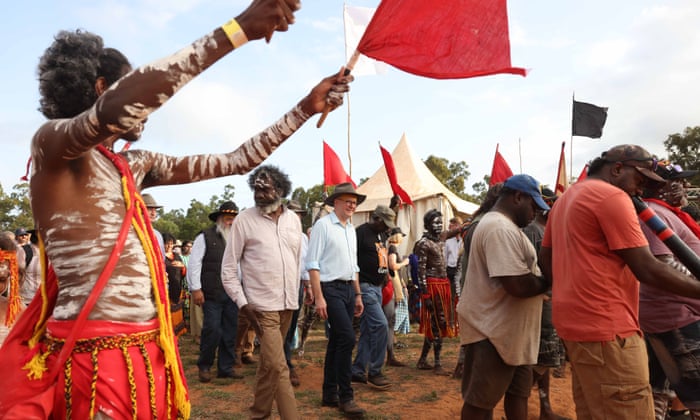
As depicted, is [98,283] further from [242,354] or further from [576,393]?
[242,354]

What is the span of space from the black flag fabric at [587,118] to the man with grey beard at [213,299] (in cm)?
584

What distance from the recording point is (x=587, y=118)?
8.86m

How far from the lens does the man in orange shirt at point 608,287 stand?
2.81 m

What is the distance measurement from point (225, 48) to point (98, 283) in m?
0.81

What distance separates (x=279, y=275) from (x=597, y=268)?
9.21 feet

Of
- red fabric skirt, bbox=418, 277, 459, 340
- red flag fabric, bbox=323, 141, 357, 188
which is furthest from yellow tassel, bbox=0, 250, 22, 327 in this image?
red flag fabric, bbox=323, 141, 357, 188

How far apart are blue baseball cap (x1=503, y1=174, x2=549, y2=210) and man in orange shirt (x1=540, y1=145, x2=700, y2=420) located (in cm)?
57

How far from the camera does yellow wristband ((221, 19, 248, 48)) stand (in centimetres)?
139

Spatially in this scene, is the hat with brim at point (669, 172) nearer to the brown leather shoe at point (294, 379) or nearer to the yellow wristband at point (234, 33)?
the yellow wristband at point (234, 33)

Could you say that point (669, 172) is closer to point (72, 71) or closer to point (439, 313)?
point (439, 313)

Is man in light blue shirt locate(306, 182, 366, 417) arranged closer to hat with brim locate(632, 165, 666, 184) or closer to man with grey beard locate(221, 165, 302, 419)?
man with grey beard locate(221, 165, 302, 419)

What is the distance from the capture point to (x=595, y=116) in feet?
29.0

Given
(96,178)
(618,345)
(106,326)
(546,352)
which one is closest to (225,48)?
(96,178)

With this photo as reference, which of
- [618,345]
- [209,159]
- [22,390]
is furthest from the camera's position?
[618,345]
